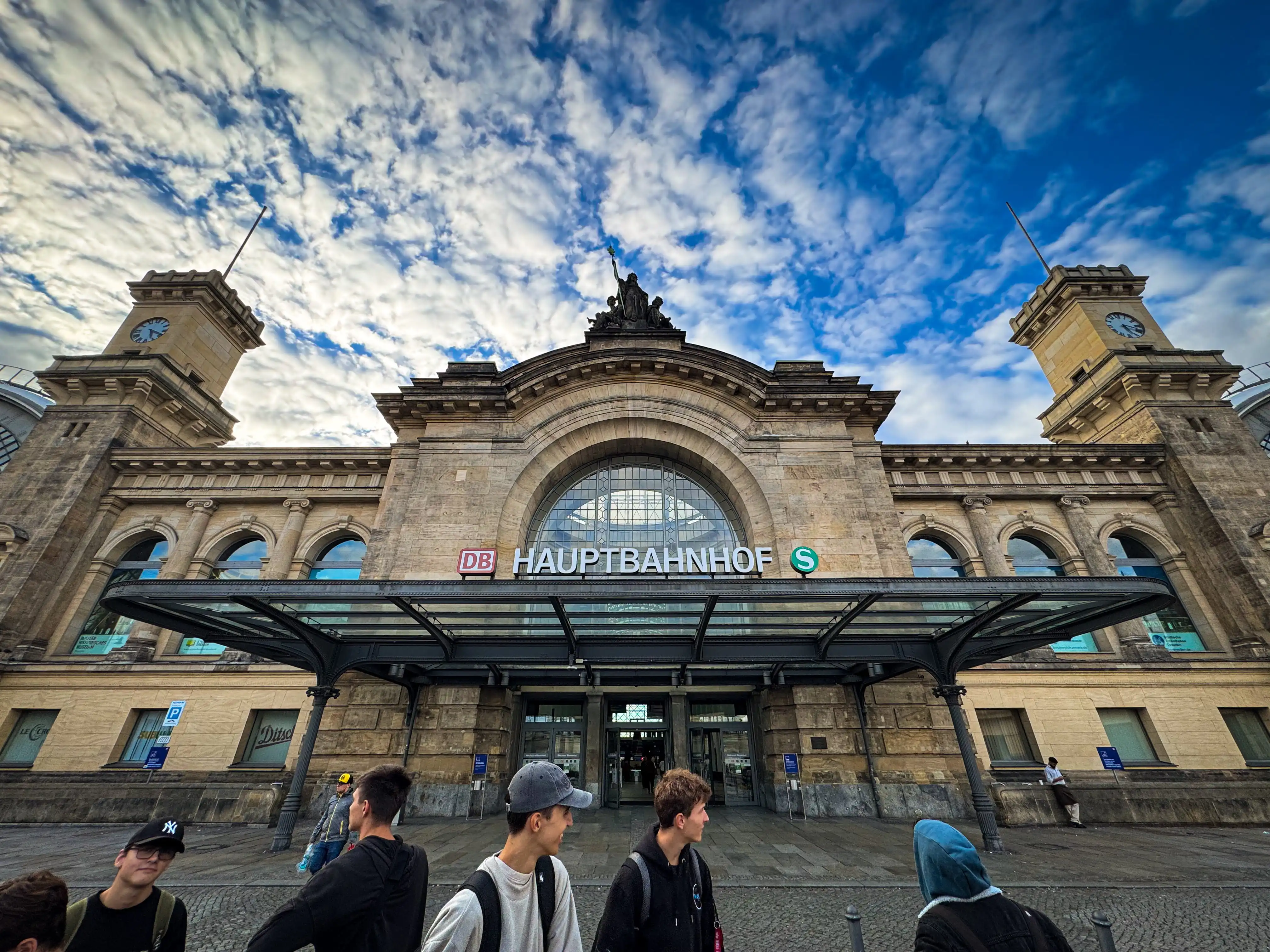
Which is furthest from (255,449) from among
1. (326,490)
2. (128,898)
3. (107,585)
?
(128,898)

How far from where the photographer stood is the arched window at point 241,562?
20734mm

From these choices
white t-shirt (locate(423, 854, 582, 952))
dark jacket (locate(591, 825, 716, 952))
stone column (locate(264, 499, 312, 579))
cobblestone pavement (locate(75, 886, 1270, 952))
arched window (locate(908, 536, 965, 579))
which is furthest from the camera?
arched window (locate(908, 536, 965, 579))

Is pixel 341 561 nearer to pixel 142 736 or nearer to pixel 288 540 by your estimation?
pixel 288 540

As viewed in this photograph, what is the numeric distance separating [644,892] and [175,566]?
25.2 m

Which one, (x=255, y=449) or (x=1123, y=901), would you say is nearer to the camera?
(x=1123, y=901)

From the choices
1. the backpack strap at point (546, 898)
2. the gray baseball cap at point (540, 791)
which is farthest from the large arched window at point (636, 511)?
the backpack strap at point (546, 898)

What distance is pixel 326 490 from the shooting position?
Result: 2162cm

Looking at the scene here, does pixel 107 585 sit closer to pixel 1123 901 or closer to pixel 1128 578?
pixel 1123 901

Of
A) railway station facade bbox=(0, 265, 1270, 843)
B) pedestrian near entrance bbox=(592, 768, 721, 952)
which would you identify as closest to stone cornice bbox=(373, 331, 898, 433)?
railway station facade bbox=(0, 265, 1270, 843)

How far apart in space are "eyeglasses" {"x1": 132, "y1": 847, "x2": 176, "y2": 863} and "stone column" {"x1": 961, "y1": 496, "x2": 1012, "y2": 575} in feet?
76.4

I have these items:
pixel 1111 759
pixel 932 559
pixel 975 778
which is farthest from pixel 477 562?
pixel 1111 759

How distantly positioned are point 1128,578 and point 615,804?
15.7 metres

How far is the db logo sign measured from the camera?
51.0ft

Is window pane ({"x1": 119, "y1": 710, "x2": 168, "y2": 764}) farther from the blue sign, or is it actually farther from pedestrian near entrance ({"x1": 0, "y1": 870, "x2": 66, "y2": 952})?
the blue sign
